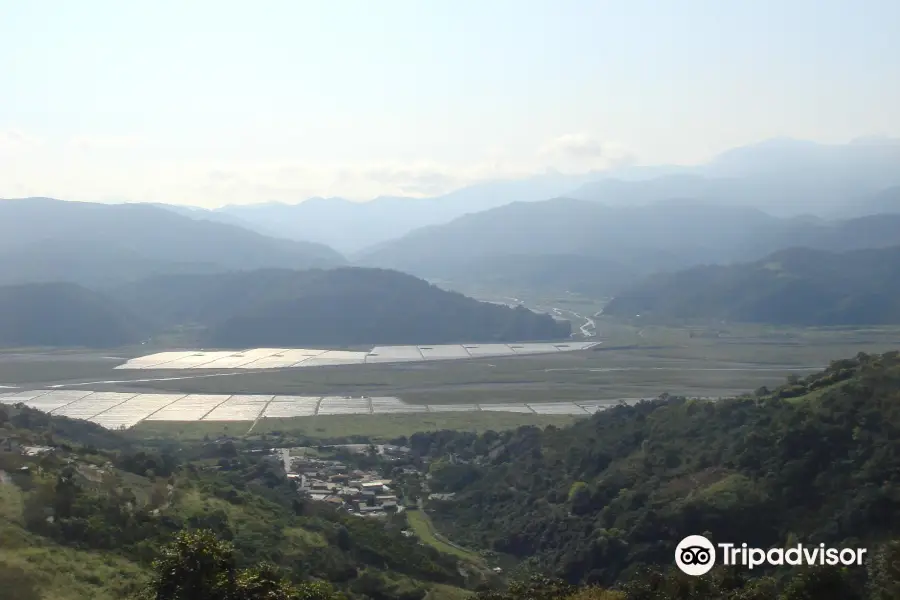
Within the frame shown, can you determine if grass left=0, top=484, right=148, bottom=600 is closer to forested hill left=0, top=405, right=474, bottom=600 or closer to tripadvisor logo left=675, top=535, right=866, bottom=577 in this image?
forested hill left=0, top=405, right=474, bottom=600

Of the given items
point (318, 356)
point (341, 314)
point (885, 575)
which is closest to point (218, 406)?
point (318, 356)

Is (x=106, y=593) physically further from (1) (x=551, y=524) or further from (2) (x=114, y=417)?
(2) (x=114, y=417)

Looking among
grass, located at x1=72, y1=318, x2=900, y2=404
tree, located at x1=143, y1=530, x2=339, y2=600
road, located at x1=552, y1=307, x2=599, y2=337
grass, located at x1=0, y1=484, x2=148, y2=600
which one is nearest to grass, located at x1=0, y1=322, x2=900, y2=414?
grass, located at x1=72, y1=318, x2=900, y2=404

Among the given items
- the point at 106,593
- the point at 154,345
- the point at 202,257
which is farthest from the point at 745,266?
the point at 106,593

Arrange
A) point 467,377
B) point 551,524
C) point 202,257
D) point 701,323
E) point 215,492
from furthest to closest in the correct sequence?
point 202,257, point 701,323, point 467,377, point 551,524, point 215,492

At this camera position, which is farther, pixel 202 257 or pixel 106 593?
pixel 202 257

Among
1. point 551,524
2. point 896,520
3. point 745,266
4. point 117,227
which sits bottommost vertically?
point 551,524

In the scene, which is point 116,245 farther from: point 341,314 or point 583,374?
point 583,374
